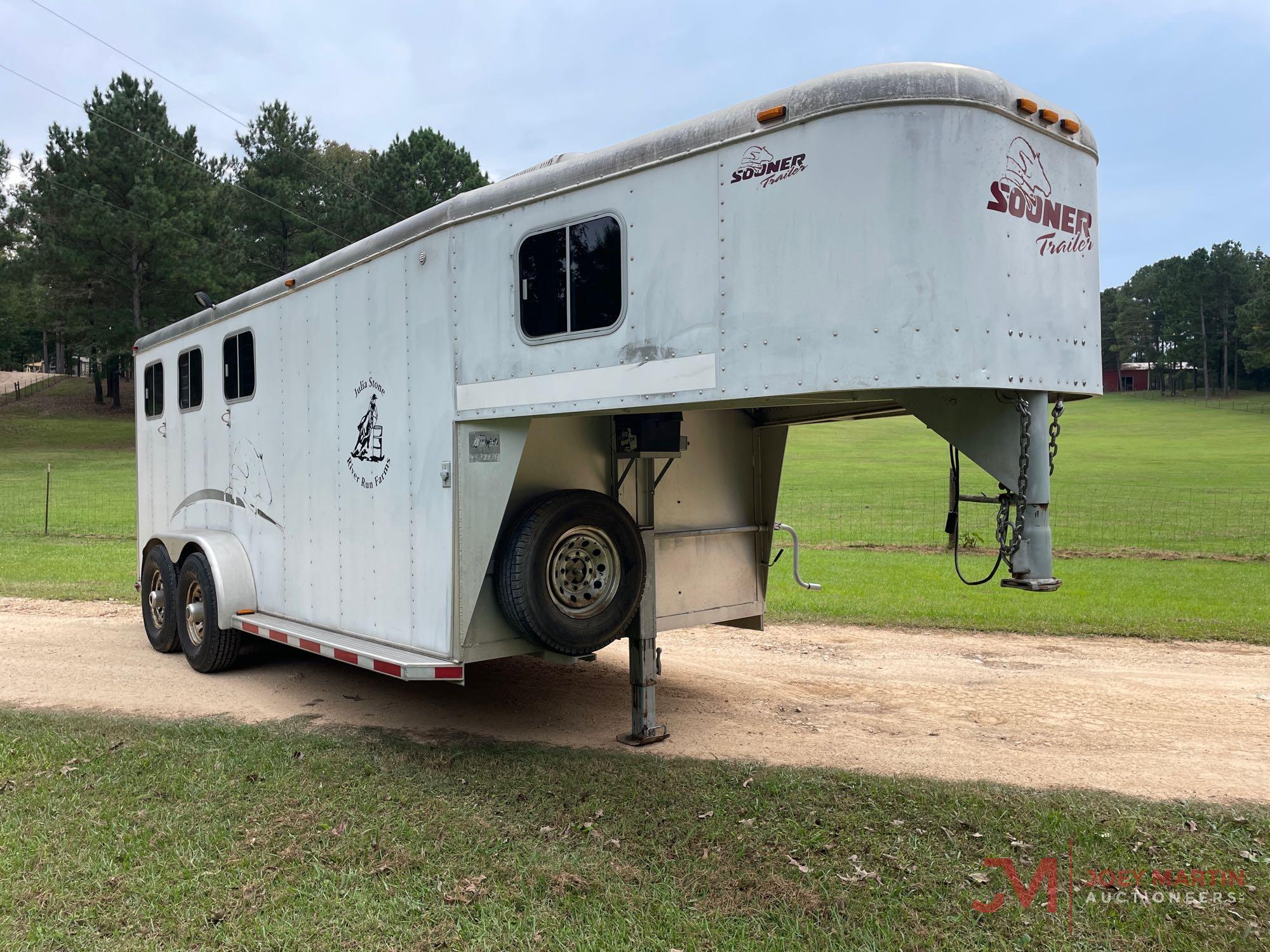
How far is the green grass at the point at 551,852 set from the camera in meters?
4.12

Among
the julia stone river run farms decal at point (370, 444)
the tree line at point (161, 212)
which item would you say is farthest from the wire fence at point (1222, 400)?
the julia stone river run farms decal at point (370, 444)

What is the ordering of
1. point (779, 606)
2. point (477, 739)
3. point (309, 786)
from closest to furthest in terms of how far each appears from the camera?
point (309, 786)
point (477, 739)
point (779, 606)

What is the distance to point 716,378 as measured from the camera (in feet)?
15.4

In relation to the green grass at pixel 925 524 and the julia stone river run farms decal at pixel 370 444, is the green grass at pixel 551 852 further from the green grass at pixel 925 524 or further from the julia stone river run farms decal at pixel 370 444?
the green grass at pixel 925 524

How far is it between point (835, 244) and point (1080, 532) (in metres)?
16.8

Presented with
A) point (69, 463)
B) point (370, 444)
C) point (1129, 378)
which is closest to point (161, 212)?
point (69, 463)

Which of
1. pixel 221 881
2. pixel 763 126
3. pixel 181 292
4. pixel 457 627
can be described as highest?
pixel 181 292

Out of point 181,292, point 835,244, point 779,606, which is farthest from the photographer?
point 181,292

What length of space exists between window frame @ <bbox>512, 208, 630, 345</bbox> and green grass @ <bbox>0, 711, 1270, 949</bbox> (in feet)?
8.53

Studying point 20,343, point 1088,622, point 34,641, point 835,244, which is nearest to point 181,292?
point 20,343

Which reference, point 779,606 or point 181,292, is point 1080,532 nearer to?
point 779,606

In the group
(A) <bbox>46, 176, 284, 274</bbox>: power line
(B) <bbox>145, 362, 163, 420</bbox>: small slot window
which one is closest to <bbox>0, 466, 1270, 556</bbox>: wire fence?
(B) <bbox>145, 362, 163, 420</bbox>: small slot window

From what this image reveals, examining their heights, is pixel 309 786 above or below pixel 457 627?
below

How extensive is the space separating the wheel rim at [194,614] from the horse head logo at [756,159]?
6.22m
